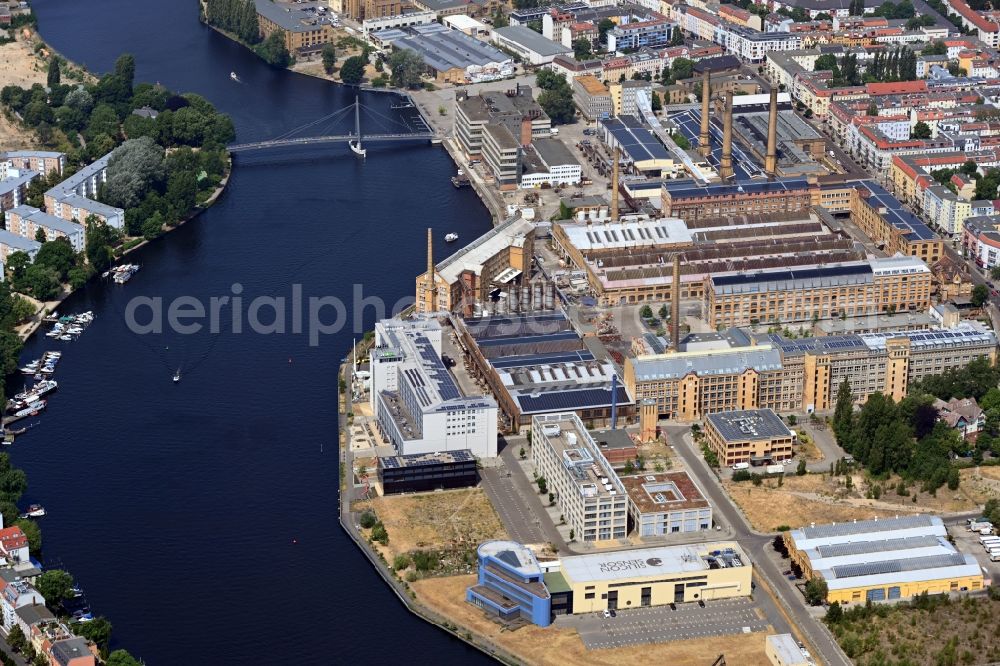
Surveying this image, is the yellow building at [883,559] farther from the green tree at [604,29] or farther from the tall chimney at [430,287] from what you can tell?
the green tree at [604,29]

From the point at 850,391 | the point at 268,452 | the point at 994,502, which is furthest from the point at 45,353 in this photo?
the point at 994,502

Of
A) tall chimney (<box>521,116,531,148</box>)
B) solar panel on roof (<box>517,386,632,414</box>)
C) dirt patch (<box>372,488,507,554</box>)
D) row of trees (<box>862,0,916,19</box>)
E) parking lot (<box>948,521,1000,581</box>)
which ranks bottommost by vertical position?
parking lot (<box>948,521,1000,581</box>)

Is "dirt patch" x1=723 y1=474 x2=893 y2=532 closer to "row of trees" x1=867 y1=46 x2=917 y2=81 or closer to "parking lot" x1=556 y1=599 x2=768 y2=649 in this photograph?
"parking lot" x1=556 y1=599 x2=768 y2=649

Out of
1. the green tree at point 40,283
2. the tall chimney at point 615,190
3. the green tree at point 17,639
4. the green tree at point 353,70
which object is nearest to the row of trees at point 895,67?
the tall chimney at point 615,190

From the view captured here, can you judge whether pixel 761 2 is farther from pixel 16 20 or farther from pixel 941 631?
pixel 941 631

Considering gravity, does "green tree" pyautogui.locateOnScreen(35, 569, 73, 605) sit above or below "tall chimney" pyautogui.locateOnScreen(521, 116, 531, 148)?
below

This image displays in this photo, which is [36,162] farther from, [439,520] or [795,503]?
[795,503]

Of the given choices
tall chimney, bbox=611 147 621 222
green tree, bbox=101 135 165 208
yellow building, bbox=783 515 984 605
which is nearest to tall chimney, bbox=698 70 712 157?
tall chimney, bbox=611 147 621 222
